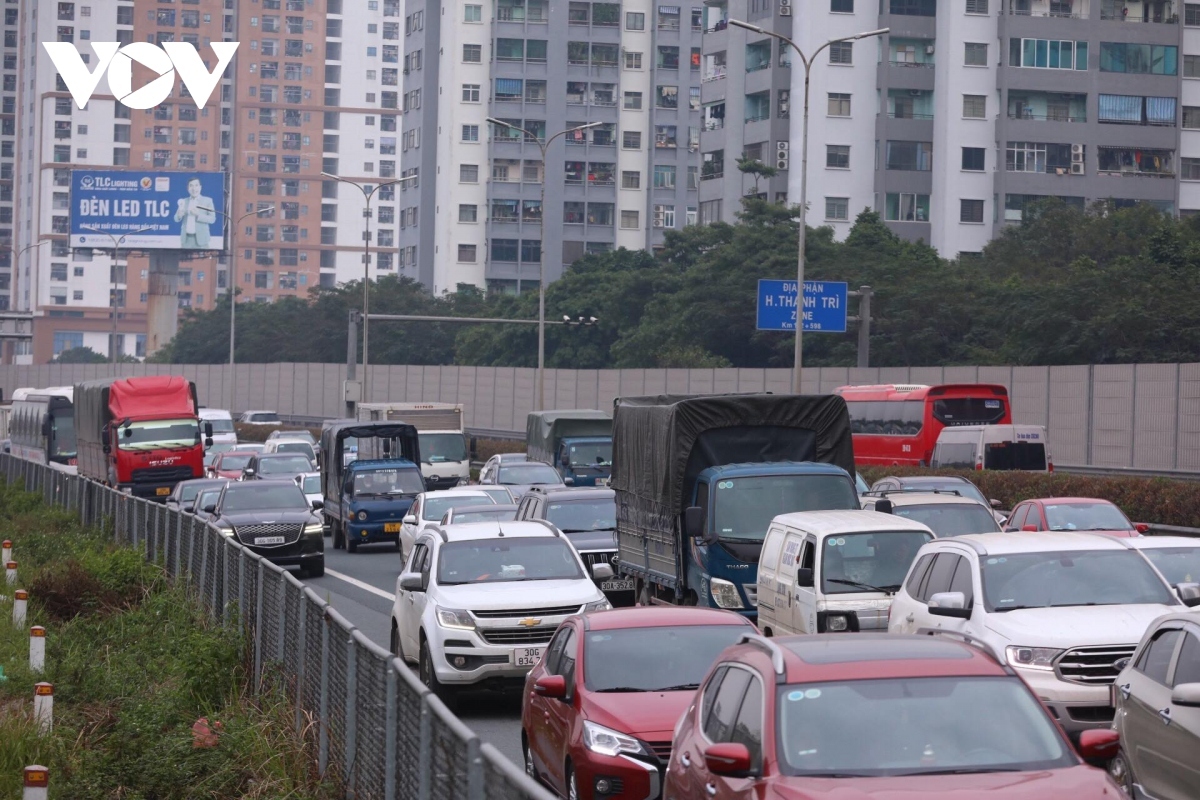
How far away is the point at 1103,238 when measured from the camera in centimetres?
7612

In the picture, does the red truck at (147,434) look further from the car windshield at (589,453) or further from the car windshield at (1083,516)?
the car windshield at (1083,516)

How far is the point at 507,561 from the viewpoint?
16.6 metres

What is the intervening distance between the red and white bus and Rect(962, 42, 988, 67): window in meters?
44.6

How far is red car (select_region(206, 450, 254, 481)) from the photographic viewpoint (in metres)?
48.8

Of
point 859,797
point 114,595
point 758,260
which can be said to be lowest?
point 114,595

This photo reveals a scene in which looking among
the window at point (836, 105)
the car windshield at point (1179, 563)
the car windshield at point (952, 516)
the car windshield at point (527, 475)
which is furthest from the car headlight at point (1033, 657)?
the window at point (836, 105)

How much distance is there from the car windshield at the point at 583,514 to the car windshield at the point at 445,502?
3625mm

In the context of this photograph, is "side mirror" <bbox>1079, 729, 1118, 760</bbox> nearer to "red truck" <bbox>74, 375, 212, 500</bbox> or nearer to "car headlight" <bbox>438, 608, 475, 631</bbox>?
"car headlight" <bbox>438, 608, 475, 631</bbox>

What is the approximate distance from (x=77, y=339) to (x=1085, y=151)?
121562mm

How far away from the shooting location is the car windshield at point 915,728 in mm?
6840

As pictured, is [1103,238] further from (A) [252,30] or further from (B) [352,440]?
(A) [252,30]

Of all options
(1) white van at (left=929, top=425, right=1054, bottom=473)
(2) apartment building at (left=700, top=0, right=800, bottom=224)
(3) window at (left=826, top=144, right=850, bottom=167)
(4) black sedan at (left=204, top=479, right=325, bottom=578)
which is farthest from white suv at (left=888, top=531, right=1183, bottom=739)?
(3) window at (left=826, top=144, right=850, bottom=167)

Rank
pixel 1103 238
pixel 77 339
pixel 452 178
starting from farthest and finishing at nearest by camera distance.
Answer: pixel 77 339 < pixel 452 178 < pixel 1103 238

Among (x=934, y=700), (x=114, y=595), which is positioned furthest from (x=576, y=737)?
(x=114, y=595)
